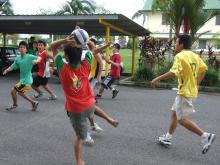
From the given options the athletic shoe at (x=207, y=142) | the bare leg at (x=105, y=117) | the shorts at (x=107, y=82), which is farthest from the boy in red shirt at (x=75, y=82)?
the shorts at (x=107, y=82)

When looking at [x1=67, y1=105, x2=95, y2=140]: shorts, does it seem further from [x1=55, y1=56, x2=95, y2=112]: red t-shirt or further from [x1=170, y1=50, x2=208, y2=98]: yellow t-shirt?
[x1=170, y1=50, x2=208, y2=98]: yellow t-shirt

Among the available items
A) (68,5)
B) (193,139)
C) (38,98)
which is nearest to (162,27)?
(68,5)

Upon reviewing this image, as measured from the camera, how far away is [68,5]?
32.7 metres

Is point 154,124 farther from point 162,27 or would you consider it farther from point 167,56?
point 162,27

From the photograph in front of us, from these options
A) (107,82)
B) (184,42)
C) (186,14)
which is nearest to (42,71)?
(107,82)

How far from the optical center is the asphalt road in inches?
188

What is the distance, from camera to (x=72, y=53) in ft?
13.0

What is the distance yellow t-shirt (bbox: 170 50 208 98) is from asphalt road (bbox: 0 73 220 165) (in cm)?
94

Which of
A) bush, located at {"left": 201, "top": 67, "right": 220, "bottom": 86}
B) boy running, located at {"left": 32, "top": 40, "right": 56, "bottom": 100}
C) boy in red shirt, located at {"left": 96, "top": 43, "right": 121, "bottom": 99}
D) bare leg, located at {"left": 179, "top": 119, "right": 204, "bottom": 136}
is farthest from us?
bush, located at {"left": 201, "top": 67, "right": 220, "bottom": 86}

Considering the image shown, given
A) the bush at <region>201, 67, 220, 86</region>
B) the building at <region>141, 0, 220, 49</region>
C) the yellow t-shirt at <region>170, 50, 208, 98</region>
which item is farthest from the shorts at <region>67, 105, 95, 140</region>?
the building at <region>141, 0, 220, 49</region>

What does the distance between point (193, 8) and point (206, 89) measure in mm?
4213

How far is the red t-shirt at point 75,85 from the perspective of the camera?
13.3ft

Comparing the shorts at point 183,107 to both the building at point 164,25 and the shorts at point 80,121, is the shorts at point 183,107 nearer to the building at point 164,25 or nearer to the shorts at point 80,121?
the shorts at point 80,121

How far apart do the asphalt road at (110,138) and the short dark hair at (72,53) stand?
1453mm
